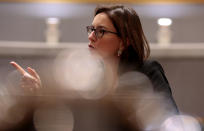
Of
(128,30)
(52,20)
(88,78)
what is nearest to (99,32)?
(128,30)

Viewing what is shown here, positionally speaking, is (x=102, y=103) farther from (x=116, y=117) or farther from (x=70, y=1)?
(x=70, y=1)

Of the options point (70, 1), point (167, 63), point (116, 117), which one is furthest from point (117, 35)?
point (70, 1)

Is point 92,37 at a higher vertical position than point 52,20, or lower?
higher

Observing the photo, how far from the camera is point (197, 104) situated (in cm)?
250

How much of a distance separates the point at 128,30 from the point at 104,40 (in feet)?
0.35

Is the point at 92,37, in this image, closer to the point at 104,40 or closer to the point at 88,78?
the point at 104,40

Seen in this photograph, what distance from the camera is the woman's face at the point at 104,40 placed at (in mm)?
1245

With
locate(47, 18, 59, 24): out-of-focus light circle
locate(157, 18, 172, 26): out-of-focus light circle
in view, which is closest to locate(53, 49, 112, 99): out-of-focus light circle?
locate(47, 18, 59, 24): out-of-focus light circle

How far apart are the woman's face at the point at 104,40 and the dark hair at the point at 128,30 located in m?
0.02

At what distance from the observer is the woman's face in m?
1.25

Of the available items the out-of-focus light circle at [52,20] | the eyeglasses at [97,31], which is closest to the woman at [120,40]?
the eyeglasses at [97,31]

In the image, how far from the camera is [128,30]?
51.2 inches

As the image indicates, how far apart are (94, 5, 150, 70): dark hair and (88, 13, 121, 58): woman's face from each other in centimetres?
2

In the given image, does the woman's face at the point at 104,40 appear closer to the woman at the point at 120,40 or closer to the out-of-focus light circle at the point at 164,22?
the woman at the point at 120,40
